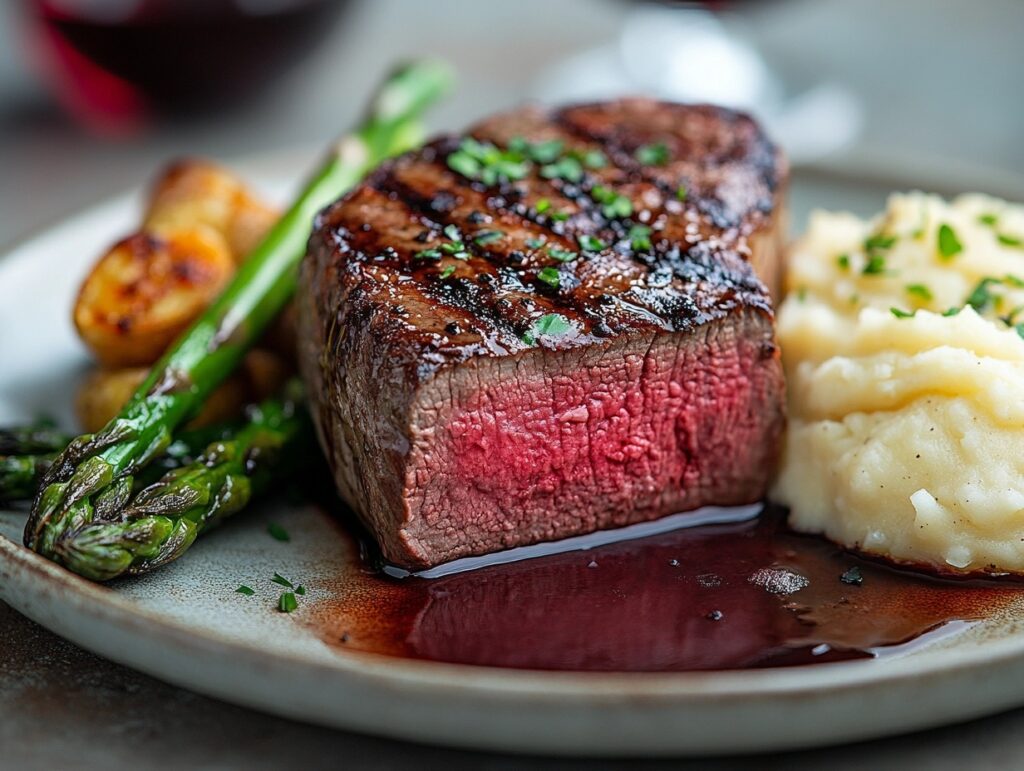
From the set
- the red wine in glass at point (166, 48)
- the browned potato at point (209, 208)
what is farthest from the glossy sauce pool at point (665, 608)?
the red wine in glass at point (166, 48)

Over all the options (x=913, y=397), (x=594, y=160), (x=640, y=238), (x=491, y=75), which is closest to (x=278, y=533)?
(x=640, y=238)

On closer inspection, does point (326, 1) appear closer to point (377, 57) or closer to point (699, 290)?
point (377, 57)

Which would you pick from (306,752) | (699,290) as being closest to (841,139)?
(699,290)

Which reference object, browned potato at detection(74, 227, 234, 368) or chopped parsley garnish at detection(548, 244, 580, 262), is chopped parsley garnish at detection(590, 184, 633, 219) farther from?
browned potato at detection(74, 227, 234, 368)

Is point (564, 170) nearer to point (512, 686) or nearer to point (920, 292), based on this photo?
point (920, 292)

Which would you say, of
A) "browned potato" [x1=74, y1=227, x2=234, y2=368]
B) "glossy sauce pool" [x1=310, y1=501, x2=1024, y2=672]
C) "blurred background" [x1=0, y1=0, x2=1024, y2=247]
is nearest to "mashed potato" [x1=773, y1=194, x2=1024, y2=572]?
"glossy sauce pool" [x1=310, y1=501, x2=1024, y2=672]

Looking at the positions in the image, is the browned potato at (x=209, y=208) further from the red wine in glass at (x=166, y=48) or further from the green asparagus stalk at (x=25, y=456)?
the red wine in glass at (x=166, y=48)
